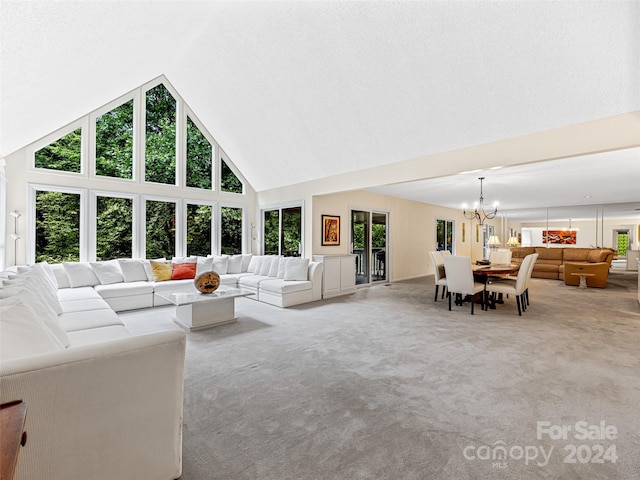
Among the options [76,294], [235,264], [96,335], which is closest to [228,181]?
[235,264]

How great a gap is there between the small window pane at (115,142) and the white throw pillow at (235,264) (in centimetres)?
266

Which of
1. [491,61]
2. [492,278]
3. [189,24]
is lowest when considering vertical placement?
[492,278]

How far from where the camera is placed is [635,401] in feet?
7.36

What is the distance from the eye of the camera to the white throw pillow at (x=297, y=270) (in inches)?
227

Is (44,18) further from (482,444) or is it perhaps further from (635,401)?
(635,401)

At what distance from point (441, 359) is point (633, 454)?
1419 millimetres

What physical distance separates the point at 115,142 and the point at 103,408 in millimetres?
6262

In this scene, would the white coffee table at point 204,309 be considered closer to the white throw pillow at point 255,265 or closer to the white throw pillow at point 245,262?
the white throw pillow at point 255,265

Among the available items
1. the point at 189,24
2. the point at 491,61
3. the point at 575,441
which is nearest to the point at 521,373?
the point at 575,441

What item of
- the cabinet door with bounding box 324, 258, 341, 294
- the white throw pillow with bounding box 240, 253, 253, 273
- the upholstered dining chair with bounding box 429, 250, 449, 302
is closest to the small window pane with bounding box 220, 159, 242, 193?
the white throw pillow with bounding box 240, 253, 253, 273

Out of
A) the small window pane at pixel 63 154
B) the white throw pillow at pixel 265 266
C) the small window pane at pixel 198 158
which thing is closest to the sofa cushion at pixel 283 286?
the white throw pillow at pixel 265 266

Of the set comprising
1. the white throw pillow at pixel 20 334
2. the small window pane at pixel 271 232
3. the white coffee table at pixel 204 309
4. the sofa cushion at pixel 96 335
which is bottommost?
the white coffee table at pixel 204 309

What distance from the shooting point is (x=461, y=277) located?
4.89 m

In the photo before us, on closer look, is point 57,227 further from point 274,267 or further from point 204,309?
point 274,267
